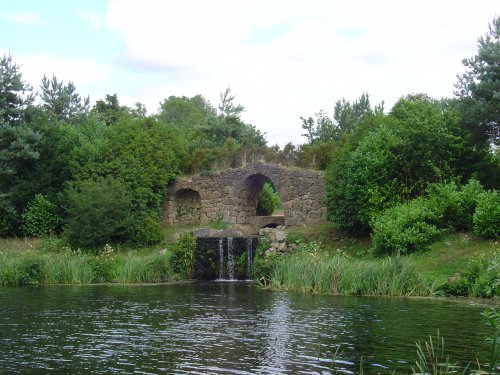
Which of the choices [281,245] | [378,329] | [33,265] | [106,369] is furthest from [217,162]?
[106,369]

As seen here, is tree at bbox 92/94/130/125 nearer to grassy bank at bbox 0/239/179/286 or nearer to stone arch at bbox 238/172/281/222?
stone arch at bbox 238/172/281/222

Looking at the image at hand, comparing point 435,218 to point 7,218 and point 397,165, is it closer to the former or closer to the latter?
point 397,165

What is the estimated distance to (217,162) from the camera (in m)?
33.7

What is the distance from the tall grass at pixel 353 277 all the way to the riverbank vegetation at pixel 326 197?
0.12ft

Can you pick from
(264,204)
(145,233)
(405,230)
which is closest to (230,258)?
(145,233)

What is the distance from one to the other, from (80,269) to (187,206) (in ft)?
36.6

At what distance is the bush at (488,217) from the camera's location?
72.3 ft

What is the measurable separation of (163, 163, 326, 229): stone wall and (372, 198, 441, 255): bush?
6410 mm

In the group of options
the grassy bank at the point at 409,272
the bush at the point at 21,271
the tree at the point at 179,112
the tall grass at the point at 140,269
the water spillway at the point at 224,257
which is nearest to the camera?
the grassy bank at the point at 409,272

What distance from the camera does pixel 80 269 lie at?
23.8 metres

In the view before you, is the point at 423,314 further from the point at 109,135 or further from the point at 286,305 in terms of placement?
the point at 109,135

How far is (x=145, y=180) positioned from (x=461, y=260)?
52.5 ft

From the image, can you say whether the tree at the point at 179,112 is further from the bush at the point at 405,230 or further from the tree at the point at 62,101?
the bush at the point at 405,230

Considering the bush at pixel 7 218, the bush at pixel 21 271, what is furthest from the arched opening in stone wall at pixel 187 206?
the bush at pixel 21 271
